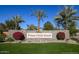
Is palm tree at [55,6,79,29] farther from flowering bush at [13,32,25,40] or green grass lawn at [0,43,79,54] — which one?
flowering bush at [13,32,25,40]

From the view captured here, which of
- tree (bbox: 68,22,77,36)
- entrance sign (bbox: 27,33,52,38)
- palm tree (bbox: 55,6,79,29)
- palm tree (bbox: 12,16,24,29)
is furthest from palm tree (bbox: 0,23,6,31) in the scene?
tree (bbox: 68,22,77,36)

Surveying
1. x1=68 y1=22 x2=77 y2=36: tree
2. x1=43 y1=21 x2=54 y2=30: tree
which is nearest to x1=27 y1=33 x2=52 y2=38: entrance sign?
x1=43 y1=21 x2=54 y2=30: tree

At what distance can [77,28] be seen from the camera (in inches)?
107

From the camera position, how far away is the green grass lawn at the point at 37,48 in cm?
269

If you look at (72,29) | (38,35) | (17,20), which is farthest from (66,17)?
(17,20)

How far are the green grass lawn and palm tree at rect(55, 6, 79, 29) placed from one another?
19 cm

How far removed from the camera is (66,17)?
8.92 feet

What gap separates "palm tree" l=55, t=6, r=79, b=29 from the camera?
271cm

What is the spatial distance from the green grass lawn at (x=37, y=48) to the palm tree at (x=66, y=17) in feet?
0.62

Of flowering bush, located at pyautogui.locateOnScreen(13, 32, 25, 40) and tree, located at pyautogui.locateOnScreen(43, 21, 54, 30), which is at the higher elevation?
tree, located at pyautogui.locateOnScreen(43, 21, 54, 30)

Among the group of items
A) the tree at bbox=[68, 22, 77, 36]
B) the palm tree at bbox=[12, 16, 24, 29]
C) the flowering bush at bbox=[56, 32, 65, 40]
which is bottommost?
the flowering bush at bbox=[56, 32, 65, 40]

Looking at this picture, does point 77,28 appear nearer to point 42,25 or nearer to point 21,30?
point 42,25

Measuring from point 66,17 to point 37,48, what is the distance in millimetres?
381
